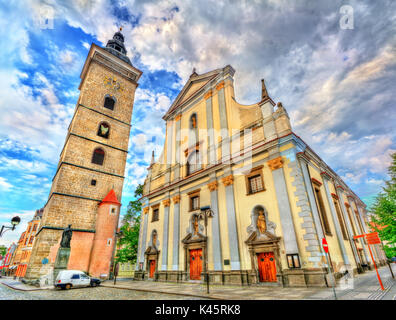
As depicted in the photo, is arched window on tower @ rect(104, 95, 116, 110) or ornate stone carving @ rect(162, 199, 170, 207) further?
arched window on tower @ rect(104, 95, 116, 110)

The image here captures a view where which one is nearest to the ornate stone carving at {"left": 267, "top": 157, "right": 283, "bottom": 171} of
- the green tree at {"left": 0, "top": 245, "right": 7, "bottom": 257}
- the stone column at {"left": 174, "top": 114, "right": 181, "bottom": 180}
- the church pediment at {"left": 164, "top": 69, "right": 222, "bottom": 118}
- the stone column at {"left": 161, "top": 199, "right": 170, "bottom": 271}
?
the stone column at {"left": 174, "top": 114, "right": 181, "bottom": 180}

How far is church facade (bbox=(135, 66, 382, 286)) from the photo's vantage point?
39.8ft

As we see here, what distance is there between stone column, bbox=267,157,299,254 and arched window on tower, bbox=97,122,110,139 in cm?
2402

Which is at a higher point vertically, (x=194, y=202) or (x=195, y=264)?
(x=194, y=202)

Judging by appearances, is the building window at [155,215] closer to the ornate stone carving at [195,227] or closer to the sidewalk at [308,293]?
the ornate stone carving at [195,227]

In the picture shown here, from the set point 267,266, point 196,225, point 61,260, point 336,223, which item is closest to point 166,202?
point 196,225

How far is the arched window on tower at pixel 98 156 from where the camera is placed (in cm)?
2752

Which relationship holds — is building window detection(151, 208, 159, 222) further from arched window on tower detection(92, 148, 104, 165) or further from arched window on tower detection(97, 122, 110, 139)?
arched window on tower detection(97, 122, 110, 139)

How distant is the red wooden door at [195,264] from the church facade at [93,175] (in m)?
11.9

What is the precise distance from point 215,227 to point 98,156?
19942 millimetres

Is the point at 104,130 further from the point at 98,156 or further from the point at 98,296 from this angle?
the point at 98,296

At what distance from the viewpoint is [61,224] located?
22.4 m

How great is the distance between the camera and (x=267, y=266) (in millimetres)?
12617
